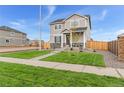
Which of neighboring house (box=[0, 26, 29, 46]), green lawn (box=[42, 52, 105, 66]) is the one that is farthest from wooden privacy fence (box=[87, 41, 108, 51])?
neighboring house (box=[0, 26, 29, 46])

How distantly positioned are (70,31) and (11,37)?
1664cm

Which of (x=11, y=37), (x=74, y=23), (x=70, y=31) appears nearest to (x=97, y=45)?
(x=70, y=31)

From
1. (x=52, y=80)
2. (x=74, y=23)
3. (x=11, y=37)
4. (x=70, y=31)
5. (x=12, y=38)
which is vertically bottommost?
(x=52, y=80)

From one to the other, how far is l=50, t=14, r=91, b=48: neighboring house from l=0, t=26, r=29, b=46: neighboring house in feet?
37.8

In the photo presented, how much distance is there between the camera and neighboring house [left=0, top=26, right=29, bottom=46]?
29.6 meters

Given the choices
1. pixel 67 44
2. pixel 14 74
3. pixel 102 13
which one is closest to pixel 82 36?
pixel 67 44

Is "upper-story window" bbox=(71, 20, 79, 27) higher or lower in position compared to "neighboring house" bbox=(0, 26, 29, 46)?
higher

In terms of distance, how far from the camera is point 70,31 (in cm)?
1888

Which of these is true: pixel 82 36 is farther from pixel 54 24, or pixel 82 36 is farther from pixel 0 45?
pixel 0 45

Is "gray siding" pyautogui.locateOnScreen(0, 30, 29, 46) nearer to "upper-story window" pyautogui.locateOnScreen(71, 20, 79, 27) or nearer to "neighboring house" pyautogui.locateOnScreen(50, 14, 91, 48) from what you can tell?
"neighboring house" pyautogui.locateOnScreen(50, 14, 91, 48)

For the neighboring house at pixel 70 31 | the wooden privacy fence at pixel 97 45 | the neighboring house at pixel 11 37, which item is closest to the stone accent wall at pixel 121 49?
the neighboring house at pixel 70 31

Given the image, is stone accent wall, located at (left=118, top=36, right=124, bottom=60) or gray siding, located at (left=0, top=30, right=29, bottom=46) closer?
stone accent wall, located at (left=118, top=36, right=124, bottom=60)

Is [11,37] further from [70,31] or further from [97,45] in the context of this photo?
[97,45]
